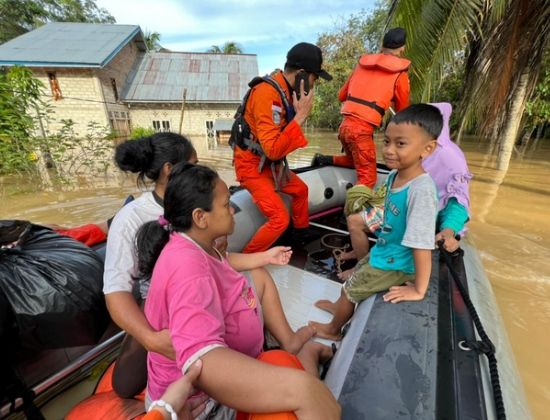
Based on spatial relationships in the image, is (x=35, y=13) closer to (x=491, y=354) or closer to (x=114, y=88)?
(x=114, y=88)

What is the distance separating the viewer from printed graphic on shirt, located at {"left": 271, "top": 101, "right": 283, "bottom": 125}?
2021 millimetres

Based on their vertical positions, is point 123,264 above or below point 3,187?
above

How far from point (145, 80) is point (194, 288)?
1787cm

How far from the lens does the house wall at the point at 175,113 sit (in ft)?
50.0

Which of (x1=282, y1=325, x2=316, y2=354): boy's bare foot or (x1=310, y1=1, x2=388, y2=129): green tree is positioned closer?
(x1=282, y1=325, x2=316, y2=354): boy's bare foot

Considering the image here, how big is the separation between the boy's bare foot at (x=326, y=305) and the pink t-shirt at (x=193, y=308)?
91 centimetres

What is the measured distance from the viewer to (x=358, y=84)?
284 cm

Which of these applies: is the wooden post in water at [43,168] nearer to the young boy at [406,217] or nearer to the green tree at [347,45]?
the young boy at [406,217]

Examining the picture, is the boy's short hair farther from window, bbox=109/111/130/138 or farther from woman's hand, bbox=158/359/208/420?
window, bbox=109/111/130/138

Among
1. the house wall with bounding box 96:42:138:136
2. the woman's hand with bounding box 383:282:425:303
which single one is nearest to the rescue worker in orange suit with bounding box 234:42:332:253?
the woman's hand with bounding box 383:282:425:303

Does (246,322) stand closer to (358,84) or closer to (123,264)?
(123,264)

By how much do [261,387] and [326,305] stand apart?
4.25 ft

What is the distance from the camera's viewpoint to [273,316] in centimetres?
142

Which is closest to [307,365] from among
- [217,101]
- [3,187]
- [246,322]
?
[246,322]
